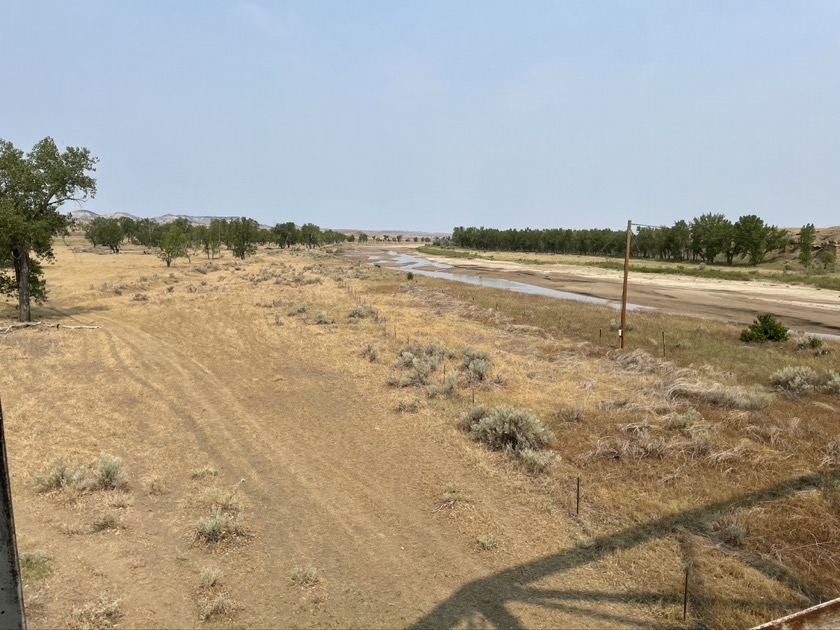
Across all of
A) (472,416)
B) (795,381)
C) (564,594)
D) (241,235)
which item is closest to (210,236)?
(241,235)

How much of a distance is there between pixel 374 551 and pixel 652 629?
3.92 metres

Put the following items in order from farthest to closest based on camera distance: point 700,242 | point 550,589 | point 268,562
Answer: point 700,242, point 268,562, point 550,589

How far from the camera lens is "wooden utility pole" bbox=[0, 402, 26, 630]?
3453 millimetres

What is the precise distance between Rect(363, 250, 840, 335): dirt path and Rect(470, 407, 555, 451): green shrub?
1192 inches

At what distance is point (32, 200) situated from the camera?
78.5 ft

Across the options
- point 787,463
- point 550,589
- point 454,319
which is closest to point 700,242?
point 454,319

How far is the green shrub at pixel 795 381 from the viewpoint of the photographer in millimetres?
14969

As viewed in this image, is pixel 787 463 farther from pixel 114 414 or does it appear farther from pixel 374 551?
pixel 114 414

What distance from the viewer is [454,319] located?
29.6m

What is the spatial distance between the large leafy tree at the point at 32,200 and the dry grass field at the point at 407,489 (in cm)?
566

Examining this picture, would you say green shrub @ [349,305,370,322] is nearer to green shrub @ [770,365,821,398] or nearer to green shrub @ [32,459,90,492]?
green shrub @ [32,459,90,492]

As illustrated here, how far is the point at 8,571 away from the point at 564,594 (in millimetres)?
6177

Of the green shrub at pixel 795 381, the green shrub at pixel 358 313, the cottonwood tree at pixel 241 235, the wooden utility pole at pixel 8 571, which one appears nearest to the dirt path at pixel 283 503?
the wooden utility pole at pixel 8 571

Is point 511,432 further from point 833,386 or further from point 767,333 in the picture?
point 767,333
